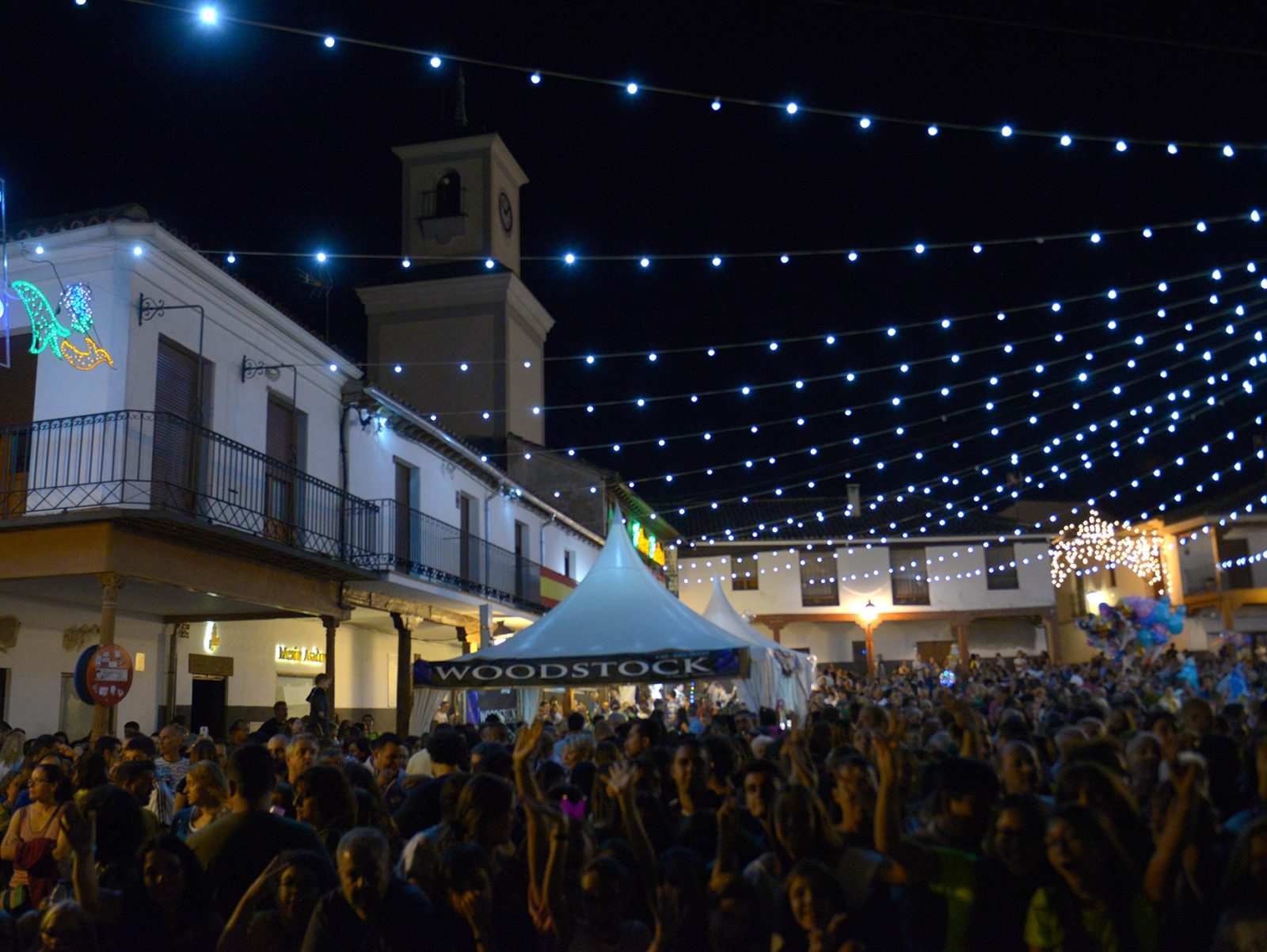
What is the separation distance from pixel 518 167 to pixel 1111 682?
62.5ft

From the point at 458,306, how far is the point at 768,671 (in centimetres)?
1548

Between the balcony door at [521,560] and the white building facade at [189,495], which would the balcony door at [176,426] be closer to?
the white building facade at [189,495]

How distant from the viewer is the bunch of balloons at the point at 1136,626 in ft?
84.4

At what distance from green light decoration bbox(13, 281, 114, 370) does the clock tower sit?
44.7 ft

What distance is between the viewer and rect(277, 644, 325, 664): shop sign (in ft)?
59.3

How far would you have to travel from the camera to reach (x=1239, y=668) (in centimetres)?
1709

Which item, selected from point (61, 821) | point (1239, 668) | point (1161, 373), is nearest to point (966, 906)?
point (61, 821)

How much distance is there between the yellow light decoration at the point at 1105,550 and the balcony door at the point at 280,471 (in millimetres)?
26110

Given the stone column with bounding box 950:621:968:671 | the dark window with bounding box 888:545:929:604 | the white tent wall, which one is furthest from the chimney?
the white tent wall

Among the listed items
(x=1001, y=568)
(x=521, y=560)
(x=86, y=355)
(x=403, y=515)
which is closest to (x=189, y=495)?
(x=86, y=355)

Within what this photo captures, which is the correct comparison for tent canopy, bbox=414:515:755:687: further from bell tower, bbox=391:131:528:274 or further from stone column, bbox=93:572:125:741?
bell tower, bbox=391:131:528:274

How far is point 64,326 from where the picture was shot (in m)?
12.1

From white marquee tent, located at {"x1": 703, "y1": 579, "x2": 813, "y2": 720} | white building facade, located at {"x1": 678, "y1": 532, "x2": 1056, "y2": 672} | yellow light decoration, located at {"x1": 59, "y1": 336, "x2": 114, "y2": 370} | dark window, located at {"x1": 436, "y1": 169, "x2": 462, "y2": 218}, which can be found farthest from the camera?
white building facade, located at {"x1": 678, "y1": 532, "x2": 1056, "y2": 672}

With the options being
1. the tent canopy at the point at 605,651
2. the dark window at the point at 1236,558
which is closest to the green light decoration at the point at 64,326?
the tent canopy at the point at 605,651
